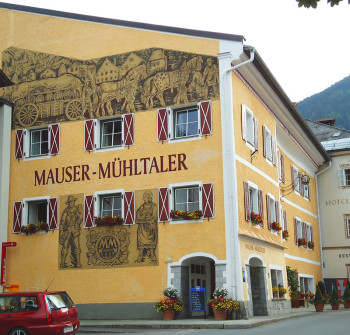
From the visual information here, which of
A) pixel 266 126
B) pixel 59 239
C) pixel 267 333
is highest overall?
pixel 266 126

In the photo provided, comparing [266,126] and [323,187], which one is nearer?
[266,126]

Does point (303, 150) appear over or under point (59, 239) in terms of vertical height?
over

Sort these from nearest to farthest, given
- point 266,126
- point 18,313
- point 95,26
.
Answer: point 18,313
point 95,26
point 266,126

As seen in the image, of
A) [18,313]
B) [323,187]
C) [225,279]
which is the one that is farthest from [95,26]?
[323,187]

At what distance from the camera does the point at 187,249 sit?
21.5 m

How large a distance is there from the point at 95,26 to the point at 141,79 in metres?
3.28

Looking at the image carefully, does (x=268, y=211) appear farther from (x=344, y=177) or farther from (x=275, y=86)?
(x=344, y=177)

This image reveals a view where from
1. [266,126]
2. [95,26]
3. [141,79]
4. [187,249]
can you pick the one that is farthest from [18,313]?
[266,126]

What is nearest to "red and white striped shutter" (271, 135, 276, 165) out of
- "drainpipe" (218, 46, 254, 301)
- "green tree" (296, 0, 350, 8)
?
"drainpipe" (218, 46, 254, 301)

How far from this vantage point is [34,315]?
47.9ft

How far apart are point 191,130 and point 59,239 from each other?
664 cm

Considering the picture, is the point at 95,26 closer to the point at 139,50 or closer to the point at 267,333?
the point at 139,50

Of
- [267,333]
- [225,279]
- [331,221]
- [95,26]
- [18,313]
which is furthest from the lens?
[331,221]

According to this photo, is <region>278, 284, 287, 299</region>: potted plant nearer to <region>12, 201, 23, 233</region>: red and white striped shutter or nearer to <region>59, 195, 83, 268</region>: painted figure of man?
<region>59, 195, 83, 268</region>: painted figure of man
